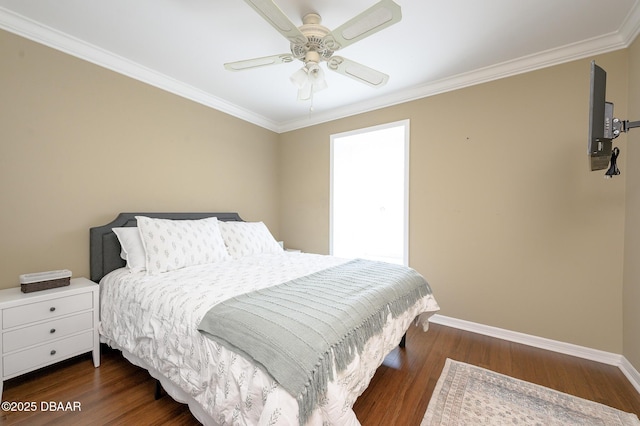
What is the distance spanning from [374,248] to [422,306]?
5.59 feet

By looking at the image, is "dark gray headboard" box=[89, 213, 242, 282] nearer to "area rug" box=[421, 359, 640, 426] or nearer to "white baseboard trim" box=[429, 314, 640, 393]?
"area rug" box=[421, 359, 640, 426]

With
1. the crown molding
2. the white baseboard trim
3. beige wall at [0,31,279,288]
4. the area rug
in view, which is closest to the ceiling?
the crown molding

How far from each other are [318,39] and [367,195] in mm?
2320

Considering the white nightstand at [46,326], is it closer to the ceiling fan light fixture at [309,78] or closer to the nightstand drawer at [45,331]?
the nightstand drawer at [45,331]

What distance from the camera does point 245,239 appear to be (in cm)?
282

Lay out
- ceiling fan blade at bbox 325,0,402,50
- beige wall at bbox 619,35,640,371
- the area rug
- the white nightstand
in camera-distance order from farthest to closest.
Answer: beige wall at bbox 619,35,640,371, the white nightstand, the area rug, ceiling fan blade at bbox 325,0,402,50

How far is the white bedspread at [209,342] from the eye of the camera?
1.03m

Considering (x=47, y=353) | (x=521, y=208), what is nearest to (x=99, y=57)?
(x=47, y=353)

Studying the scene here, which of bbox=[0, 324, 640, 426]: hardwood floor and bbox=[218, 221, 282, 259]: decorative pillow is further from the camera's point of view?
bbox=[218, 221, 282, 259]: decorative pillow

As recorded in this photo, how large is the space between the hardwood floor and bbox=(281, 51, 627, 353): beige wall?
37 cm

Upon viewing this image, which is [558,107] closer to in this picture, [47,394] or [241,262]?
[241,262]

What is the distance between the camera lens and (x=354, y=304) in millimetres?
1401

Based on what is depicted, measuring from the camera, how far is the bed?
1023 mm

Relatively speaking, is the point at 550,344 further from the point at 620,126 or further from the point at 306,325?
the point at 306,325
